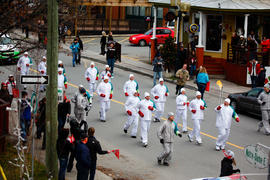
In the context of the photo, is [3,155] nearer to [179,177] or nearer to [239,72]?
[179,177]

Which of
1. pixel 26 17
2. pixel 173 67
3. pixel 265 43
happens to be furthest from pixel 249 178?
pixel 173 67

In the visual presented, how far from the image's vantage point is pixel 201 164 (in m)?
15.7

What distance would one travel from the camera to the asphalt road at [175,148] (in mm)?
15016

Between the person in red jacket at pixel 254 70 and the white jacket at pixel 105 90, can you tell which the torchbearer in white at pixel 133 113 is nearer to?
the white jacket at pixel 105 90

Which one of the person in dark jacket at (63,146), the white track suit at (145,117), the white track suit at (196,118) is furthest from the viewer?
the white track suit at (196,118)

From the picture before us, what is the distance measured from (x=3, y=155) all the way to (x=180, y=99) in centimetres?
671

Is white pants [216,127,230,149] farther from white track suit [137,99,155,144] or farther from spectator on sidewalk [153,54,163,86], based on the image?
spectator on sidewalk [153,54,163,86]

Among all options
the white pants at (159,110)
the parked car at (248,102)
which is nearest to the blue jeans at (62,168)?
the white pants at (159,110)

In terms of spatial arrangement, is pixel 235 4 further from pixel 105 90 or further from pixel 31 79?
pixel 31 79

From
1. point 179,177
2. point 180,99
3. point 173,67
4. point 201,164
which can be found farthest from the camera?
point 173,67

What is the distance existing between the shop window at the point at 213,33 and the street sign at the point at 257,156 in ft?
72.6

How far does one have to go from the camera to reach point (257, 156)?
986 cm

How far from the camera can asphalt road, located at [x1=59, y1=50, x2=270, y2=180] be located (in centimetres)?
1502

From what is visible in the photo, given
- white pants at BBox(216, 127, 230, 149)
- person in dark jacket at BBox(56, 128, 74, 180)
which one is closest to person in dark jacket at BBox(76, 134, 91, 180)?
person in dark jacket at BBox(56, 128, 74, 180)
